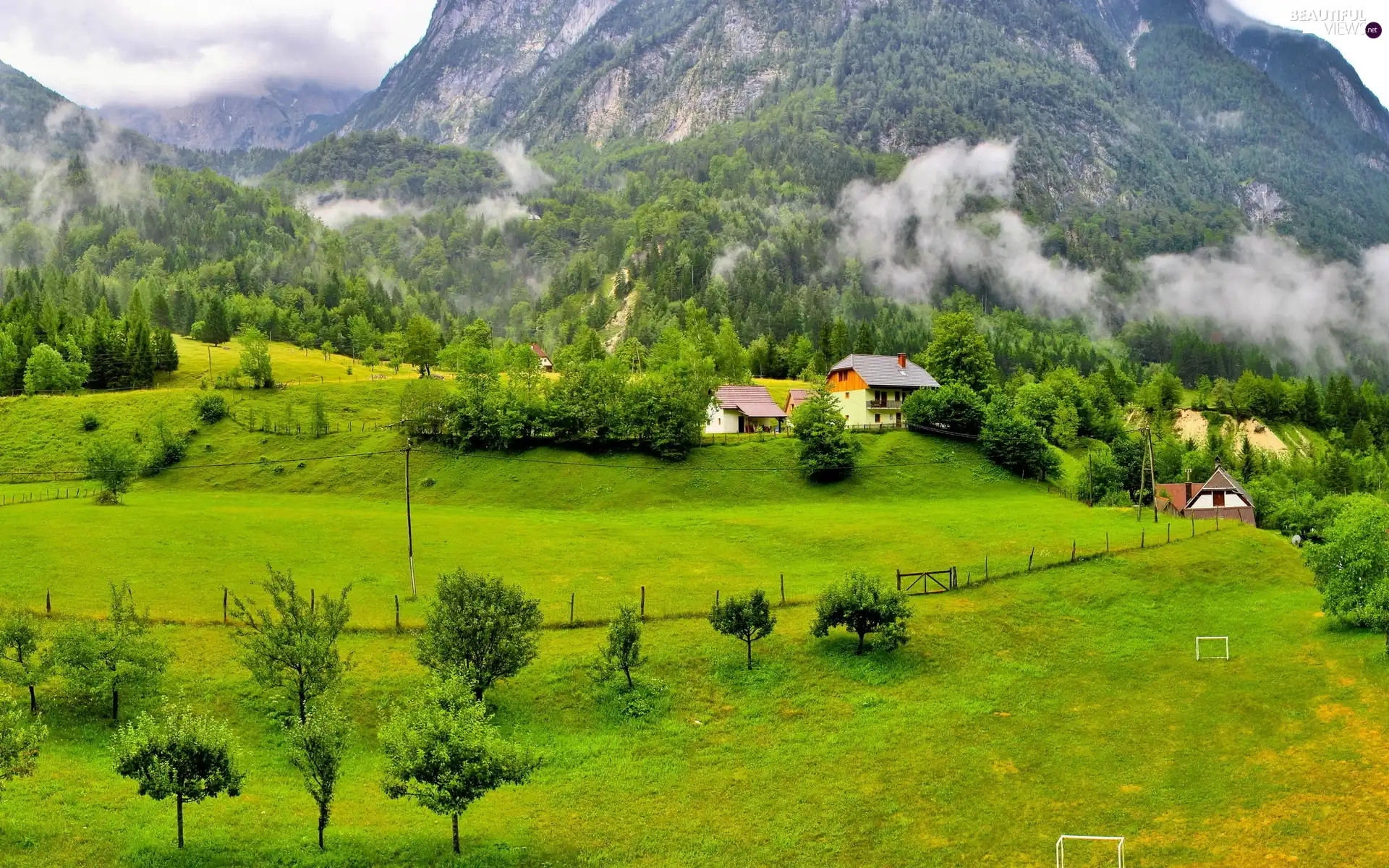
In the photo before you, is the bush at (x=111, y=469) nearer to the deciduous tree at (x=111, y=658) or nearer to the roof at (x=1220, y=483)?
the deciduous tree at (x=111, y=658)

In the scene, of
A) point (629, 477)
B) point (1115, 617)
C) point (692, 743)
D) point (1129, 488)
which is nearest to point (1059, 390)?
point (1129, 488)

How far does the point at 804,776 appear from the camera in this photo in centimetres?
4388

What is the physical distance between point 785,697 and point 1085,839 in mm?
18769

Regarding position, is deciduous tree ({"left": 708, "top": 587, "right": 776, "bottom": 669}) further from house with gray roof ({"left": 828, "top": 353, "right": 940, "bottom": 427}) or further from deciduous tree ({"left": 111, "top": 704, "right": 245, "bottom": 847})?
house with gray roof ({"left": 828, "top": 353, "right": 940, "bottom": 427})

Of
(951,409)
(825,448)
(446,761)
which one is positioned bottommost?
(446,761)

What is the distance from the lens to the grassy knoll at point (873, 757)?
120 ft

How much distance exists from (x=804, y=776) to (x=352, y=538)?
165 ft

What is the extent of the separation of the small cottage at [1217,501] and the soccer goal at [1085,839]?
90.6 metres

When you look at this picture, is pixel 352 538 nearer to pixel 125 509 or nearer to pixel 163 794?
pixel 125 509

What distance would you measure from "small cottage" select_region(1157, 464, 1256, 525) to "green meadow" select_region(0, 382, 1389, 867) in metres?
30.8

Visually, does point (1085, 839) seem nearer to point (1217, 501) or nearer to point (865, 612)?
point (865, 612)

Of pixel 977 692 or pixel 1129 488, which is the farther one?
pixel 1129 488

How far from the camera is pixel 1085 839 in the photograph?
122 feet

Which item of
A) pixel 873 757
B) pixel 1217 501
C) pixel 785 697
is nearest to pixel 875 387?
pixel 1217 501
